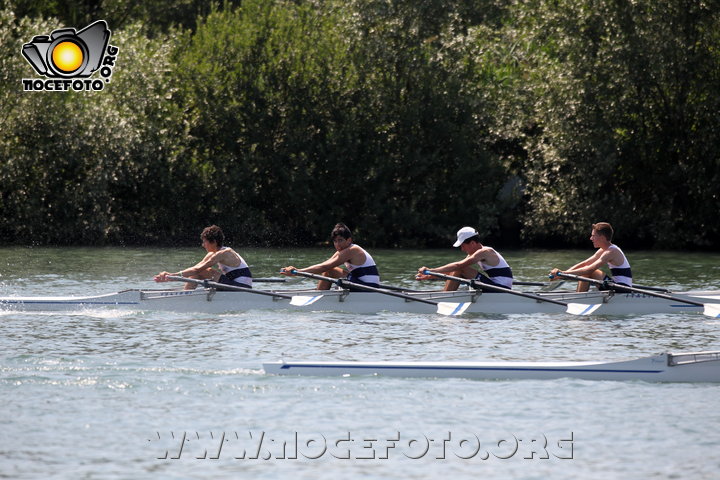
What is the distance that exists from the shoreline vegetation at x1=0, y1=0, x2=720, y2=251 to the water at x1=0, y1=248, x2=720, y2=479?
21.1 metres

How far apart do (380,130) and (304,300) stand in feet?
78.1

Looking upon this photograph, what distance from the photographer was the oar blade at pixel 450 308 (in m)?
18.4

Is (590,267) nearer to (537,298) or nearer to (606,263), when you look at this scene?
(606,263)

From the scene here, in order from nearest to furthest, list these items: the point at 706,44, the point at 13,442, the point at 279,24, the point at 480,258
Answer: the point at 13,442 → the point at 480,258 → the point at 706,44 → the point at 279,24

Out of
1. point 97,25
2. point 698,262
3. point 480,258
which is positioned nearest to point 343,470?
point 480,258

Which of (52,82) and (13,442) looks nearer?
(13,442)

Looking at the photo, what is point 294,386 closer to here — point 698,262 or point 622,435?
point 622,435

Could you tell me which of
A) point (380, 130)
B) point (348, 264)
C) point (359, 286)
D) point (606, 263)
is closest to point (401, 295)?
point (359, 286)

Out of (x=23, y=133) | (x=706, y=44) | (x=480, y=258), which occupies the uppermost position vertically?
(x=706, y=44)

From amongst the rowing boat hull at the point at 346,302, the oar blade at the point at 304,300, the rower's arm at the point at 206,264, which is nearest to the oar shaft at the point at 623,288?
the rowing boat hull at the point at 346,302

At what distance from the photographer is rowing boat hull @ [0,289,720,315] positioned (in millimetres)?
19141

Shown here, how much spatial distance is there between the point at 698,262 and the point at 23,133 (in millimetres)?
23261

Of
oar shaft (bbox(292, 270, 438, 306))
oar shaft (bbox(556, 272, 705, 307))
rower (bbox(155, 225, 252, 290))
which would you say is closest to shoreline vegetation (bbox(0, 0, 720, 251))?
oar shaft (bbox(556, 272, 705, 307))

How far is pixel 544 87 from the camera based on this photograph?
3969 centimetres
